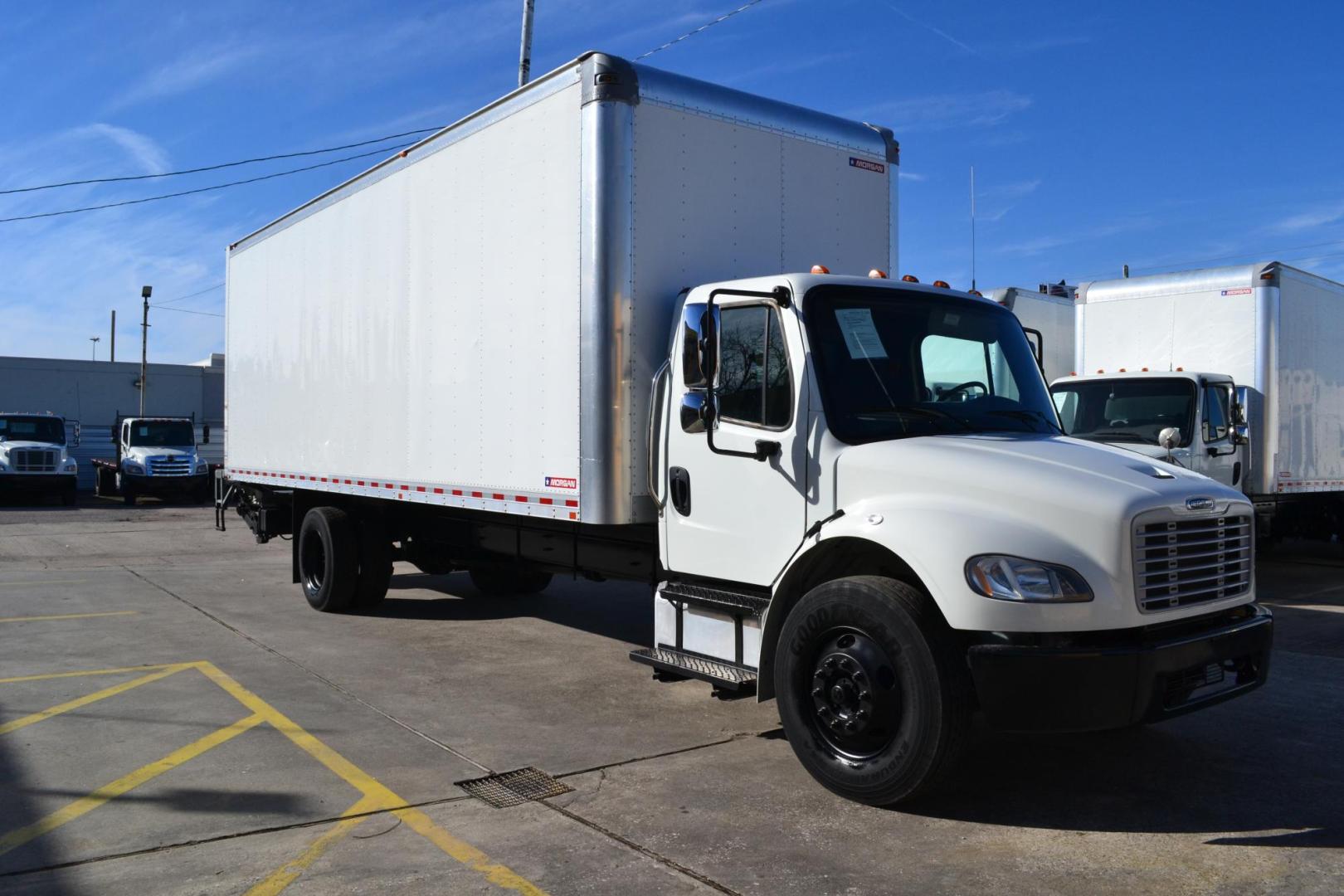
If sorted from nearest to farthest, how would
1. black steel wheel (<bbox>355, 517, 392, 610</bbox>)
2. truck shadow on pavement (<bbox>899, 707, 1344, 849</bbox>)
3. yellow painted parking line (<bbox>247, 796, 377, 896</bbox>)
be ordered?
yellow painted parking line (<bbox>247, 796, 377, 896</bbox>)
truck shadow on pavement (<bbox>899, 707, 1344, 849</bbox>)
black steel wheel (<bbox>355, 517, 392, 610</bbox>)

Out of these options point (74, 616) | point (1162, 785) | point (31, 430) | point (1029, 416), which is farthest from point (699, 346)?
point (31, 430)

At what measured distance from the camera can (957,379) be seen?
231 inches

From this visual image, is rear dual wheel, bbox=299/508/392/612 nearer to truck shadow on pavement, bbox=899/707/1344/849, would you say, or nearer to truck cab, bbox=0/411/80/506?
truck shadow on pavement, bbox=899/707/1344/849

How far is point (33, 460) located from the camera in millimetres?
28125

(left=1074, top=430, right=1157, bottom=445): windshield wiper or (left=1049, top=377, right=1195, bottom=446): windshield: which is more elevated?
(left=1049, top=377, right=1195, bottom=446): windshield

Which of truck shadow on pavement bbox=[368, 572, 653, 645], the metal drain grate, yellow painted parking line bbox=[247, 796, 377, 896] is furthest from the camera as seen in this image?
truck shadow on pavement bbox=[368, 572, 653, 645]

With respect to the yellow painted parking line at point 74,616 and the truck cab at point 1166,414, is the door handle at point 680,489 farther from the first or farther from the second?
the yellow painted parking line at point 74,616

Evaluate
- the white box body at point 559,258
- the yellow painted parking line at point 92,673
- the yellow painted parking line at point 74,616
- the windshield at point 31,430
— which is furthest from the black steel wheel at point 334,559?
the windshield at point 31,430

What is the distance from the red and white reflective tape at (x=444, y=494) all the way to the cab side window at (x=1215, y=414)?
7.54 meters

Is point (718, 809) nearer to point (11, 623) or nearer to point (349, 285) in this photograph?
point (349, 285)

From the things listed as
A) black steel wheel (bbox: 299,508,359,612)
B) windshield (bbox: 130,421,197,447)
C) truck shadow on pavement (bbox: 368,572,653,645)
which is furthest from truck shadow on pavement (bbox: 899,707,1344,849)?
windshield (bbox: 130,421,197,447)

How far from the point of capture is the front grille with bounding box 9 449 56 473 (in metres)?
27.9

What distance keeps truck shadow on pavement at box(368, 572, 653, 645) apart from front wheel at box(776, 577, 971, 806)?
4.12 meters

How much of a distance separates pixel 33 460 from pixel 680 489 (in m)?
27.5
